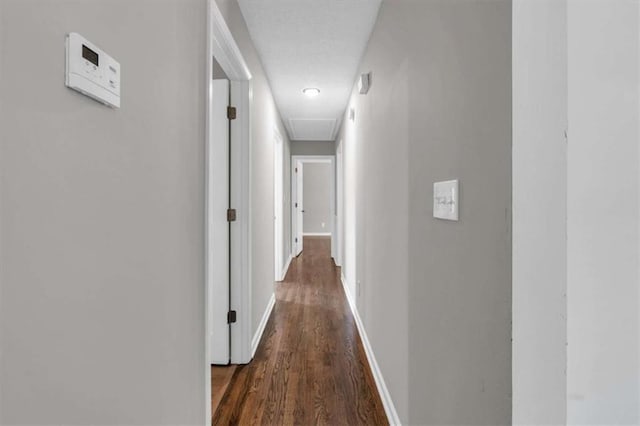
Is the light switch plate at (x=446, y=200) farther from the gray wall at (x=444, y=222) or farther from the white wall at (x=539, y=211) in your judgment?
the white wall at (x=539, y=211)

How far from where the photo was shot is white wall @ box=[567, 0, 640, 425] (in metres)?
0.52

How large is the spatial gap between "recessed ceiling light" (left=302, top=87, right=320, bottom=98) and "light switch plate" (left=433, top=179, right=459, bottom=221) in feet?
8.74

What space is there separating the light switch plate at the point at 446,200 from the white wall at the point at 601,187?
446mm

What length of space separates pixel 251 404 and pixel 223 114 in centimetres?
173

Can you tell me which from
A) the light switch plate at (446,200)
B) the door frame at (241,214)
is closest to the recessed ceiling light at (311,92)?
the door frame at (241,214)

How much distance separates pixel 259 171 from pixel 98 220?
2075 mm

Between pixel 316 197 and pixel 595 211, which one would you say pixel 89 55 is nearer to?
pixel 595 211

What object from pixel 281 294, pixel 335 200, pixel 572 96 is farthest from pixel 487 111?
pixel 335 200

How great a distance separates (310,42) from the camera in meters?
Answer: 2.46

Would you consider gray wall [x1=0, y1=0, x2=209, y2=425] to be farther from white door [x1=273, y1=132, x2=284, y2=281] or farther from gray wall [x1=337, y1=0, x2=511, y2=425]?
white door [x1=273, y1=132, x2=284, y2=281]

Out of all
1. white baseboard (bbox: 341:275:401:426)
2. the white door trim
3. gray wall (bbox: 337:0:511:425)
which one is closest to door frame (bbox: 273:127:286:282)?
the white door trim

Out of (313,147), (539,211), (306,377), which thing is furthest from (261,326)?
(313,147)

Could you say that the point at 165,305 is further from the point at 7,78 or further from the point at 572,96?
the point at 572,96

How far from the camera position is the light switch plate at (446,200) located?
3.21 feet
